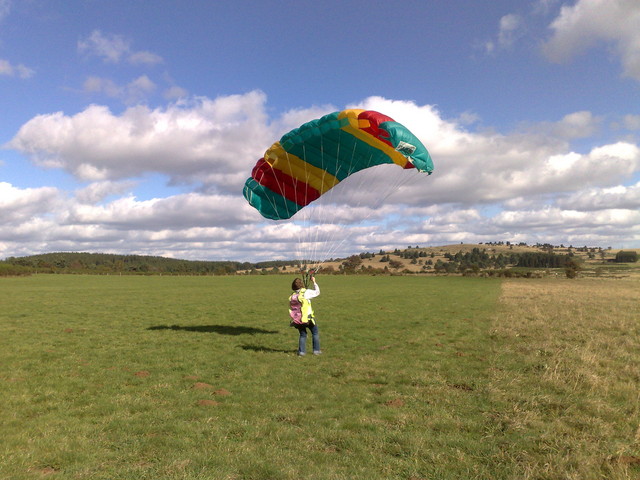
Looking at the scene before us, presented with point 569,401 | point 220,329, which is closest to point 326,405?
point 569,401

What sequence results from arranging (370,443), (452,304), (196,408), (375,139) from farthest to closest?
(452,304) → (375,139) → (196,408) → (370,443)

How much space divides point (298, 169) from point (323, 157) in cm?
125

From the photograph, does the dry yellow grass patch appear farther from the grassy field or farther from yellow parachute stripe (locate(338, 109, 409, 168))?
yellow parachute stripe (locate(338, 109, 409, 168))

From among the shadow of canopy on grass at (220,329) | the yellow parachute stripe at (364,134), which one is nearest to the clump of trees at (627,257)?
the yellow parachute stripe at (364,134)

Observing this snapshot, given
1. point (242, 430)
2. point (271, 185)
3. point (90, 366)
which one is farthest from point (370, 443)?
point (271, 185)

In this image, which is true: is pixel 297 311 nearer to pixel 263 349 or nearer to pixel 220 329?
pixel 263 349

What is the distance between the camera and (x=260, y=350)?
47.1ft

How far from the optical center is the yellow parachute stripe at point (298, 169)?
15.9 meters

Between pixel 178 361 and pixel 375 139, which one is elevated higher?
pixel 375 139

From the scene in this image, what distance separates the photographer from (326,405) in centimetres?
855

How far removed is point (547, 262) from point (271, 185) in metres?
152

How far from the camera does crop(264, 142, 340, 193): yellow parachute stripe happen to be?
1588cm

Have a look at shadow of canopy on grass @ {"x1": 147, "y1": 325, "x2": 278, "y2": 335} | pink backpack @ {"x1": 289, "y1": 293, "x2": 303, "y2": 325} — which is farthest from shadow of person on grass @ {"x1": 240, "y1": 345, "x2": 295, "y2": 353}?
shadow of canopy on grass @ {"x1": 147, "y1": 325, "x2": 278, "y2": 335}

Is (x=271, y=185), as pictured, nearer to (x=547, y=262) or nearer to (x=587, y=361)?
(x=587, y=361)
